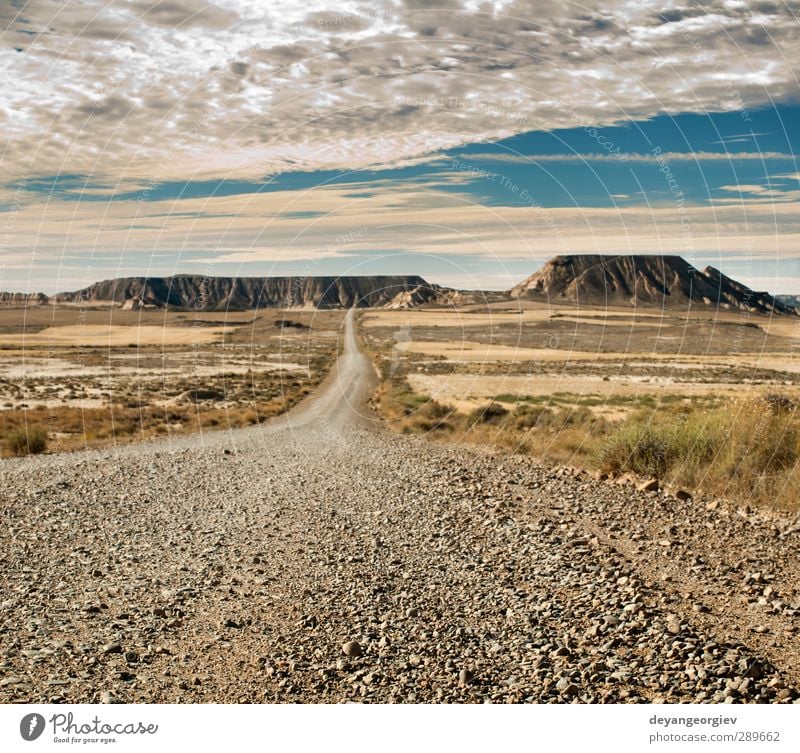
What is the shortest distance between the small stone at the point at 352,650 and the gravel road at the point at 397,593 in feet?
0.16

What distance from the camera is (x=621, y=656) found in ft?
24.4

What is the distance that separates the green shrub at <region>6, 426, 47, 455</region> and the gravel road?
33.2 feet

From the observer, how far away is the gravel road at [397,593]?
23.1 feet

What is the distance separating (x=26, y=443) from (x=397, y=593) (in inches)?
858

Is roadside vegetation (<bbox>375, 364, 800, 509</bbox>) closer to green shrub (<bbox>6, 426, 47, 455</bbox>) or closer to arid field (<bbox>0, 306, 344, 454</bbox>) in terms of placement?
arid field (<bbox>0, 306, 344, 454</bbox>)

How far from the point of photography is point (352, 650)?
7.71 metres

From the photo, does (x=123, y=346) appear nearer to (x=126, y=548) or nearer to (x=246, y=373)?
(x=246, y=373)

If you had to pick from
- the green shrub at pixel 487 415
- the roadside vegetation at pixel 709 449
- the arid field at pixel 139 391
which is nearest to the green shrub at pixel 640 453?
the roadside vegetation at pixel 709 449

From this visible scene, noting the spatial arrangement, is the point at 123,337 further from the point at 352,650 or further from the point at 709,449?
the point at 352,650

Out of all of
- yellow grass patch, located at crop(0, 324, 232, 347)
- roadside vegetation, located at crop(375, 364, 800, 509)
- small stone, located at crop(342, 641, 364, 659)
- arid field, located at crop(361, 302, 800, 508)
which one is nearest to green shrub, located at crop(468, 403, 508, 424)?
arid field, located at crop(361, 302, 800, 508)

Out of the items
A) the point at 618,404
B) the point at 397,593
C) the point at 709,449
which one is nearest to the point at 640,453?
the point at 709,449

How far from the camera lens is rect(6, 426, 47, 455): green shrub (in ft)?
87.8

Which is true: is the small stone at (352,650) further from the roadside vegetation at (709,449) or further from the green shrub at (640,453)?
the green shrub at (640,453)

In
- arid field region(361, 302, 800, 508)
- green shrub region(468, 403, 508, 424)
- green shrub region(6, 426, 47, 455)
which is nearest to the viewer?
arid field region(361, 302, 800, 508)
